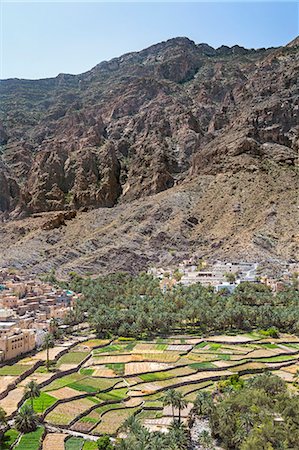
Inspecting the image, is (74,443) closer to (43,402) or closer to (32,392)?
(32,392)

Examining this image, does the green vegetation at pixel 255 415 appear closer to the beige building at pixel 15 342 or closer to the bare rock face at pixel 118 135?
the beige building at pixel 15 342

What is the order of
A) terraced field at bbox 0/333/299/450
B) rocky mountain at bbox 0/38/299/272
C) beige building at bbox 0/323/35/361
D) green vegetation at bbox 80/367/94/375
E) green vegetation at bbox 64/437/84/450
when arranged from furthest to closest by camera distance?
rocky mountain at bbox 0/38/299/272
beige building at bbox 0/323/35/361
green vegetation at bbox 80/367/94/375
terraced field at bbox 0/333/299/450
green vegetation at bbox 64/437/84/450

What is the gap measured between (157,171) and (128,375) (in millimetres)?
88714

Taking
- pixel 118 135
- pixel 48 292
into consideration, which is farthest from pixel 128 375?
pixel 118 135

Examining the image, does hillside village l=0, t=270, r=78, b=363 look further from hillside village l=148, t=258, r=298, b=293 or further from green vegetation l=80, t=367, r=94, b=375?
hillside village l=148, t=258, r=298, b=293

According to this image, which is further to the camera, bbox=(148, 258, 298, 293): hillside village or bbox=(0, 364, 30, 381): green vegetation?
bbox=(148, 258, 298, 293): hillside village

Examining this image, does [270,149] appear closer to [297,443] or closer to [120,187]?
[120,187]

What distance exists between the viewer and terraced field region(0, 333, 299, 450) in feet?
113

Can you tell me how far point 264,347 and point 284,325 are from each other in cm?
795

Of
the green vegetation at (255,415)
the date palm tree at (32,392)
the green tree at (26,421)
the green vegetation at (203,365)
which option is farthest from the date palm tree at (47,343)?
the green vegetation at (255,415)

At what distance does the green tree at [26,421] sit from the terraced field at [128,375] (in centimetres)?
100

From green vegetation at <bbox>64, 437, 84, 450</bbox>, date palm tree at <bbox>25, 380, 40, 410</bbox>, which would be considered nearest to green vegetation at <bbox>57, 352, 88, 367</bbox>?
date palm tree at <bbox>25, 380, 40, 410</bbox>

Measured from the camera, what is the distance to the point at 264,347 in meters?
51.8

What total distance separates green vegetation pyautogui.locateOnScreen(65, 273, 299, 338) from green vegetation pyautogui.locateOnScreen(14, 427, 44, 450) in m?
18.3
